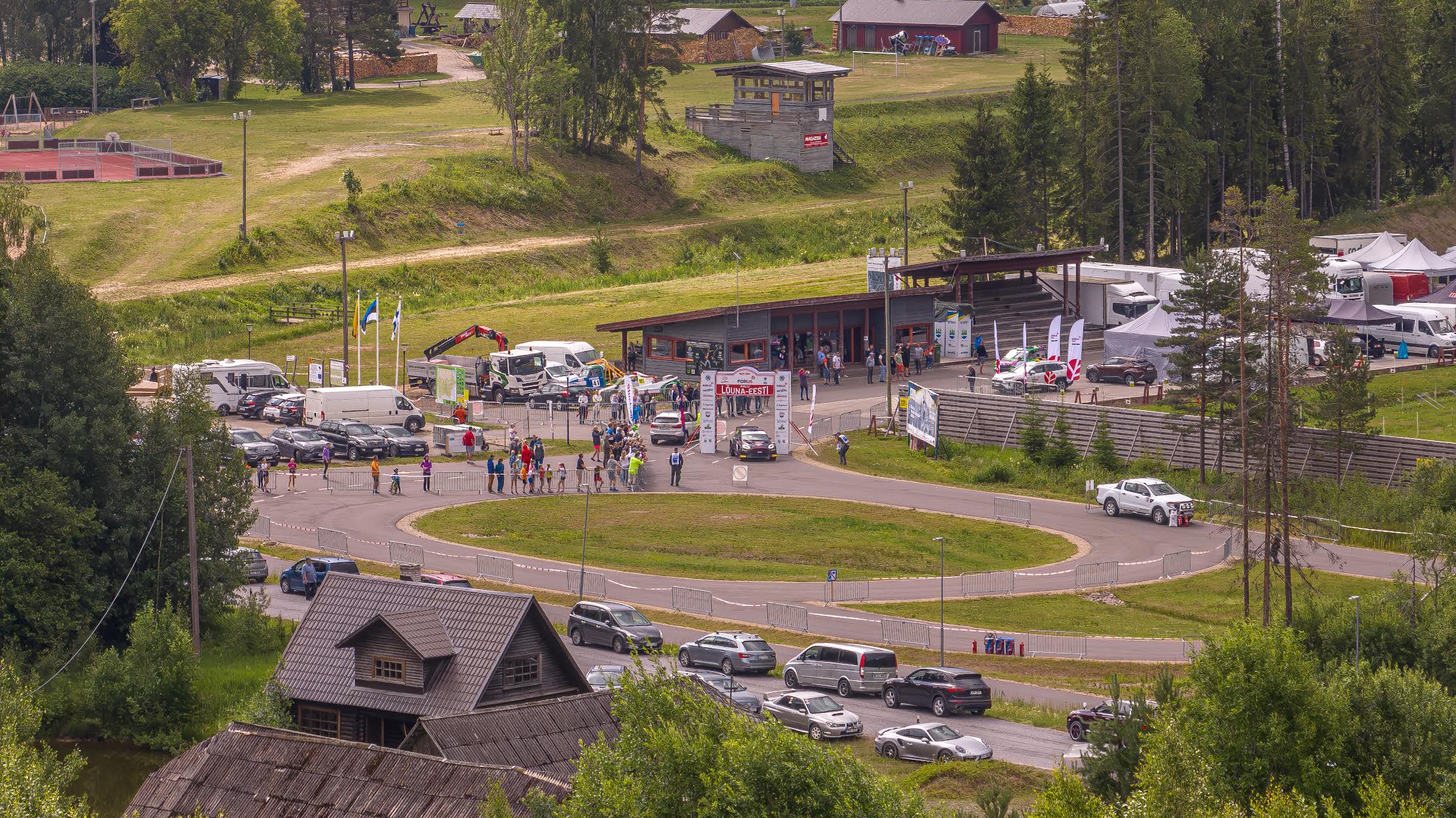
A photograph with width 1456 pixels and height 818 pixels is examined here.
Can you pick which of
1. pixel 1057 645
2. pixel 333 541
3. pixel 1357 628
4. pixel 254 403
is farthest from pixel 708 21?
pixel 1357 628

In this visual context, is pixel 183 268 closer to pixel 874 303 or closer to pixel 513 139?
pixel 513 139

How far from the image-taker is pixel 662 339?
278 feet

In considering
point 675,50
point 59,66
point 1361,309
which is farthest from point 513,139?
point 1361,309

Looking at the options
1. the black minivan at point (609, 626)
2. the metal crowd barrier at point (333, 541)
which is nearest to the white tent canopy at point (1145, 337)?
the metal crowd barrier at point (333, 541)

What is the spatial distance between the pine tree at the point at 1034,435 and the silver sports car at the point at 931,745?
31.1 m

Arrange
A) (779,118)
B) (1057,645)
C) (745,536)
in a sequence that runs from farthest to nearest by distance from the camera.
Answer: (779,118), (745,536), (1057,645)

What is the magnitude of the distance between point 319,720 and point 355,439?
32458 mm

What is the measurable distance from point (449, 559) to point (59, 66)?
104 m

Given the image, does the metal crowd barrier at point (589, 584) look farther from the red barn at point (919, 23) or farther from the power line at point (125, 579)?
the red barn at point (919, 23)

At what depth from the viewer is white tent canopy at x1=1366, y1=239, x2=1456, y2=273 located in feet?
321

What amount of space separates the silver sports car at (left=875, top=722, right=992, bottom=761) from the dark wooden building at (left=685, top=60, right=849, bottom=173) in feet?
320

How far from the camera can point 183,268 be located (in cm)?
10188

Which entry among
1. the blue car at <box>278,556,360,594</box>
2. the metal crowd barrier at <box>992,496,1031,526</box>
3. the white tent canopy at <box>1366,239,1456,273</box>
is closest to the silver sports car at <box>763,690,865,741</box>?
the blue car at <box>278,556,360,594</box>

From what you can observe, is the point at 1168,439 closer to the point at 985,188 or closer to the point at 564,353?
the point at 564,353
